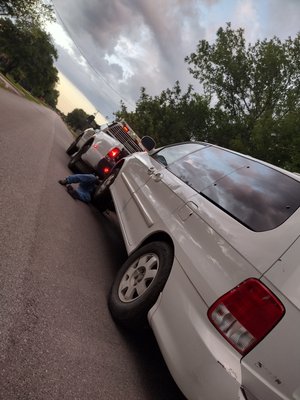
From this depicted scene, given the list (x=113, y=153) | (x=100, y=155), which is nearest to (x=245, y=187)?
(x=113, y=153)

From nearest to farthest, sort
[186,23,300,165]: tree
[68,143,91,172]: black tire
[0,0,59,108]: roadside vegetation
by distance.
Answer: [68,143,91,172]: black tire, [186,23,300,165]: tree, [0,0,59,108]: roadside vegetation

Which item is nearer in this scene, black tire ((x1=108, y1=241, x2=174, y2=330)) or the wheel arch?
black tire ((x1=108, y1=241, x2=174, y2=330))

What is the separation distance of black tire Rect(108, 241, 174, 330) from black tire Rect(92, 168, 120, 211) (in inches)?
112

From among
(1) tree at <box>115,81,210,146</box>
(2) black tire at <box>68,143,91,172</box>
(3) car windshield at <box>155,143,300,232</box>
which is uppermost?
(1) tree at <box>115,81,210,146</box>

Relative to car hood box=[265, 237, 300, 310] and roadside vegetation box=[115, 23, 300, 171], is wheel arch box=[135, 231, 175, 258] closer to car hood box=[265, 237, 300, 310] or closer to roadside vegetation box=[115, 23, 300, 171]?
car hood box=[265, 237, 300, 310]

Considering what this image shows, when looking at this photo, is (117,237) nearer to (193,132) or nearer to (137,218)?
(137,218)

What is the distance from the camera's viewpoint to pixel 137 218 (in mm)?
4320

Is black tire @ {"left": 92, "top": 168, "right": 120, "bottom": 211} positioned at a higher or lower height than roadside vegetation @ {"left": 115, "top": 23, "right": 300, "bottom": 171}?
lower

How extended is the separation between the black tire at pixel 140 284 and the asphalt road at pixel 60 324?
0.17 meters

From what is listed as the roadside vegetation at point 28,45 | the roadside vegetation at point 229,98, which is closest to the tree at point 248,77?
the roadside vegetation at point 229,98

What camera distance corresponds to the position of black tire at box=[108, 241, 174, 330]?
9.80 ft

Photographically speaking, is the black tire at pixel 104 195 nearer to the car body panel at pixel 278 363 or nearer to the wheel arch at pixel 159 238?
the wheel arch at pixel 159 238

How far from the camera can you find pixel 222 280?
7.94 ft

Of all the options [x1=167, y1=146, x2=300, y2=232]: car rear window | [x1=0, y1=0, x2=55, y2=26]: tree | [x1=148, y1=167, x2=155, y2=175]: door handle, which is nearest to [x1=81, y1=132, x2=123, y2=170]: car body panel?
[x1=148, y1=167, x2=155, y2=175]: door handle
